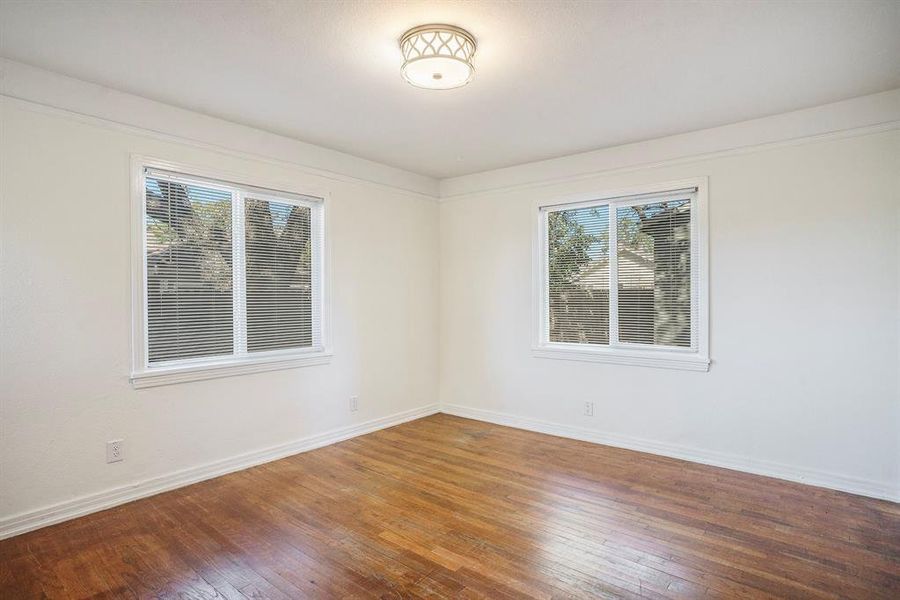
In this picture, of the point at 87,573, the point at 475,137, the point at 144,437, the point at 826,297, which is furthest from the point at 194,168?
the point at 826,297

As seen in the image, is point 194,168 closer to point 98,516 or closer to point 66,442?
point 66,442

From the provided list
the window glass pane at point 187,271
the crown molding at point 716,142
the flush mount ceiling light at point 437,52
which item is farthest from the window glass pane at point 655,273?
the window glass pane at point 187,271

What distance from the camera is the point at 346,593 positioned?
2189 millimetres

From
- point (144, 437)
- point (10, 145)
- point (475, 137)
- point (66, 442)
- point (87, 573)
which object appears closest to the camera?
point (87, 573)

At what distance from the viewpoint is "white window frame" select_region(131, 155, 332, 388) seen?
326 cm

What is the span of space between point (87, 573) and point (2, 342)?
4.51 ft

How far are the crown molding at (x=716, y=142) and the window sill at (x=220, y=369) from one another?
8.32ft

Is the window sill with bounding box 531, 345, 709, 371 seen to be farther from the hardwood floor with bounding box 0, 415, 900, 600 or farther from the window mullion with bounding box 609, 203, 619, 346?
the hardwood floor with bounding box 0, 415, 900, 600

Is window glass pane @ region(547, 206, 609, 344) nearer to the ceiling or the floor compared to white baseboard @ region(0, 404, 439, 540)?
nearer to the ceiling

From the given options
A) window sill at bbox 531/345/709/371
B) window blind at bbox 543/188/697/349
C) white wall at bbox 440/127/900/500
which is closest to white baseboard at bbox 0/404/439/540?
window sill at bbox 531/345/709/371

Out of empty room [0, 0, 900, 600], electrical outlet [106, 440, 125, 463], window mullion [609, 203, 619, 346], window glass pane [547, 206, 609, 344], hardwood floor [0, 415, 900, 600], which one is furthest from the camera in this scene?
window glass pane [547, 206, 609, 344]

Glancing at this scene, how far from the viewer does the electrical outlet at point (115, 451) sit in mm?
3117

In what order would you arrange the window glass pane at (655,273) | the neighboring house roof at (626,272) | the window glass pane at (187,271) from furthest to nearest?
the neighboring house roof at (626,272)
the window glass pane at (655,273)
the window glass pane at (187,271)

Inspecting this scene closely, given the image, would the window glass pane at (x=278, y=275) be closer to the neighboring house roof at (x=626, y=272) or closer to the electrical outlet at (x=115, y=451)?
the electrical outlet at (x=115, y=451)
